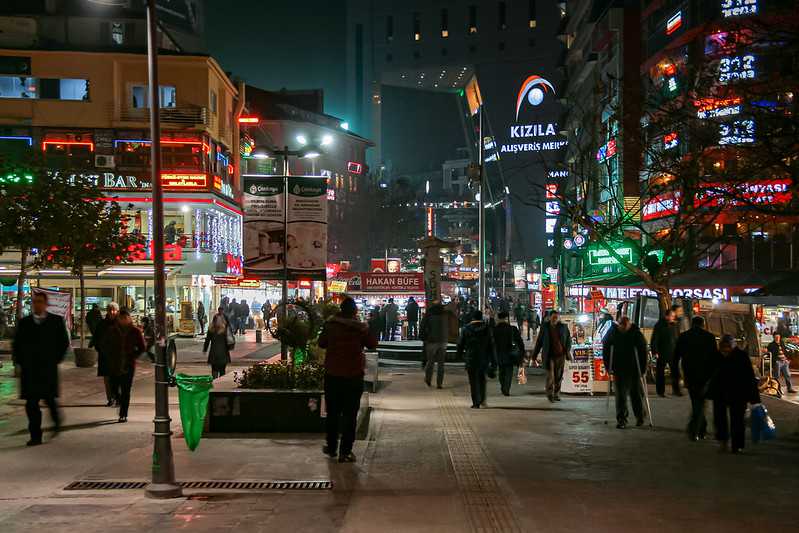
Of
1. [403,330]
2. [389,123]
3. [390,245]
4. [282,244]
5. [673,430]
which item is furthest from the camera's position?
[389,123]

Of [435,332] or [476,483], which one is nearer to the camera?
[476,483]

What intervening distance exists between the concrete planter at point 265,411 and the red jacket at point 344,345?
199 centimetres

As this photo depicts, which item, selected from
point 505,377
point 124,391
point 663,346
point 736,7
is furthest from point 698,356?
point 736,7

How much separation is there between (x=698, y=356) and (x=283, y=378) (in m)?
5.76

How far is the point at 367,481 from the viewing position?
8.59m

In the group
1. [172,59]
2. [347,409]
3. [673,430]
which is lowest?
[673,430]

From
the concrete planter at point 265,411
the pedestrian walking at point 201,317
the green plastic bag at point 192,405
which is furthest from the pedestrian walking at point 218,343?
the pedestrian walking at point 201,317

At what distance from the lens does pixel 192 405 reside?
9.98m

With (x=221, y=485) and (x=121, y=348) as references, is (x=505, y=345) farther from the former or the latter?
(x=221, y=485)

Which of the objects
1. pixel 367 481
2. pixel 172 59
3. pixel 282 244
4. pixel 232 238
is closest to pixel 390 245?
pixel 232 238

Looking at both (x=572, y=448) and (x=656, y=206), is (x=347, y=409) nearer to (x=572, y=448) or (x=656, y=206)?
(x=572, y=448)

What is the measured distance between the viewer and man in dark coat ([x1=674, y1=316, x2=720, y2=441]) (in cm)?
1141

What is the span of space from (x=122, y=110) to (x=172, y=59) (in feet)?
12.5

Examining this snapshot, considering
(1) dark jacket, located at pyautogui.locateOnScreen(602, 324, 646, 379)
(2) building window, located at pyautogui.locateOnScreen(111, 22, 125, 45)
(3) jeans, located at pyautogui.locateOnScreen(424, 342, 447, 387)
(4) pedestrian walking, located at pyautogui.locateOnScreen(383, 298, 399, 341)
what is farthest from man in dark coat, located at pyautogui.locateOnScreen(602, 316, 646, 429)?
(2) building window, located at pyautogui.locateOnScreen(111, 22, 125, 45)
